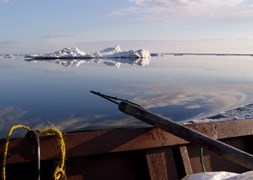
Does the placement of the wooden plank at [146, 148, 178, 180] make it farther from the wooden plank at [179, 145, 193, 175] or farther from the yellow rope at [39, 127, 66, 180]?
the yellow rope at [39, 127, 66, 180]

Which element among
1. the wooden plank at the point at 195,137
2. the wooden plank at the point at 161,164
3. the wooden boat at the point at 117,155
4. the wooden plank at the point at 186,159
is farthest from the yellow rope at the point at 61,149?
the wooden plank at the point at 186,159

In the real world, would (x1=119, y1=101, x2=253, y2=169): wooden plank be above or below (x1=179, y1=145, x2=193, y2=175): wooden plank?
above

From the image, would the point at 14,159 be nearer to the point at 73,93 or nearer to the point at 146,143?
the point at 146,143

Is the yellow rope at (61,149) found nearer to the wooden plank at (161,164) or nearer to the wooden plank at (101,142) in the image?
the wooden plank at (101,142)

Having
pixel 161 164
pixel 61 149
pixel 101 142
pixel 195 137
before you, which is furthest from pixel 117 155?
pixel 195 137

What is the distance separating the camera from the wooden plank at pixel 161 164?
2.56 m

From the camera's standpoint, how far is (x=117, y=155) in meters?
2.60

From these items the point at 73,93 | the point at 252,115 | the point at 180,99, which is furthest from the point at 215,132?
the point at 73,93

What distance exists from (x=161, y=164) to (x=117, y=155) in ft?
1.07

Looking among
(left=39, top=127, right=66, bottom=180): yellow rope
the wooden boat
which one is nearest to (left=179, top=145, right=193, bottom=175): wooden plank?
the wooden boat

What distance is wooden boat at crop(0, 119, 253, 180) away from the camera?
232 cm

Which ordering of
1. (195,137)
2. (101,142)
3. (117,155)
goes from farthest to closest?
(117,155)
(101,142)
(195,137)

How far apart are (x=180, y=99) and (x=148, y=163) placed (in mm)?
10213

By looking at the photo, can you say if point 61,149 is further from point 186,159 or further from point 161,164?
point 186,159
